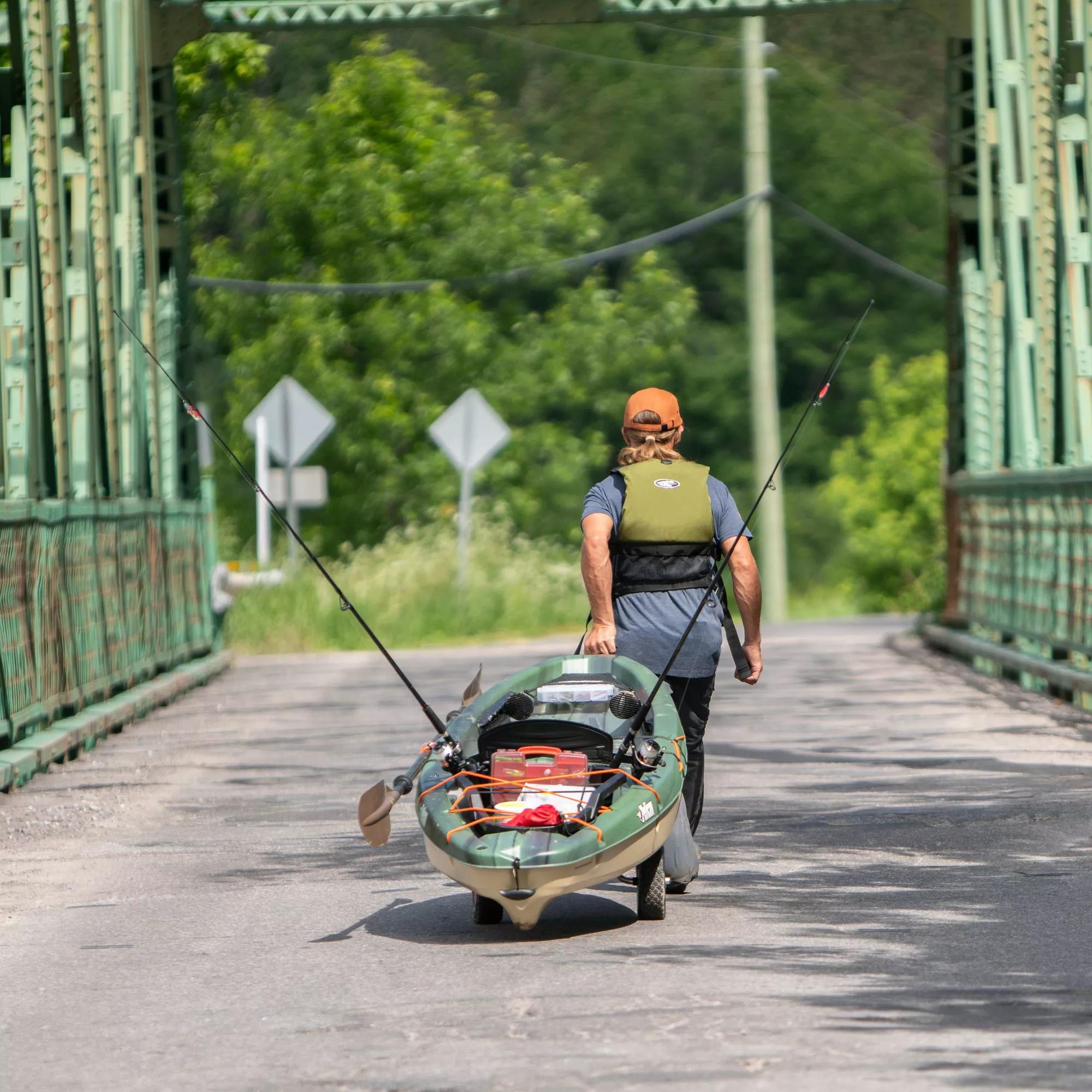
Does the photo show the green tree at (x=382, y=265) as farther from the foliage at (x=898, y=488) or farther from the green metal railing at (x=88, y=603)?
the green metal railing at (x=88, y=603)

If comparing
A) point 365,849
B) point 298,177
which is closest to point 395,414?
point 298,177

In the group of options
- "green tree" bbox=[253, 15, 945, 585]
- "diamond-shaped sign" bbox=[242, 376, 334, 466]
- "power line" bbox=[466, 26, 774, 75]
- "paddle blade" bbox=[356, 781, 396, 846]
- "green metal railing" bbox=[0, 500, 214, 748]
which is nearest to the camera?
"paddle blade" bbox=[356, 781, 396, 846]

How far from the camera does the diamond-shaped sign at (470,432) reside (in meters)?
29.5

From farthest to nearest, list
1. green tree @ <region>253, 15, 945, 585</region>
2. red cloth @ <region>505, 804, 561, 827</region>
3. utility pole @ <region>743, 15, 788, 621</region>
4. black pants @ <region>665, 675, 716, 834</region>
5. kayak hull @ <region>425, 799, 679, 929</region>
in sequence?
1. green tree @ <region>253, 15, 945, 585</region>
2. utility pole @ <region>743, 15, 788, 621</region>
3. black pants @ <region>665, 675, 716, 834</region>
4. red cloth @ <region>505, 804, 561, 827</region>
5. kayak hull @ <region>425, 799, 679, 929</region>

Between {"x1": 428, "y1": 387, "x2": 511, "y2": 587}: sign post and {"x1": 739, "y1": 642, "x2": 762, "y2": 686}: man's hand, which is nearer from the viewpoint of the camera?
{"x1": 739, "y1": 642, "x2": 762, "y2": 686}: man's hand

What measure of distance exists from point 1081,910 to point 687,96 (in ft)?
174

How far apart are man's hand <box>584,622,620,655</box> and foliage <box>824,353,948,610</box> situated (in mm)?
35544

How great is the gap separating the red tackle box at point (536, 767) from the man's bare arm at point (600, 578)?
2.40 feet

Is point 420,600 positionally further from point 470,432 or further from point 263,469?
point 263,469

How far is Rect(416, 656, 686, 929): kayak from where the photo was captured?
7180mm

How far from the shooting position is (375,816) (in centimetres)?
744

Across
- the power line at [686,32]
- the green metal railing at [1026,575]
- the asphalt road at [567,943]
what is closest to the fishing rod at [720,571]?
the asphalt road at [567,943]

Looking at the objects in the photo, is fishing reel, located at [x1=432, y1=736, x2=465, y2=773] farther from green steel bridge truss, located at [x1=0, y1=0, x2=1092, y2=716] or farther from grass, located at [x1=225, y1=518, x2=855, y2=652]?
grass, located at [x1=225, y1=518, x2=855, y2=652]

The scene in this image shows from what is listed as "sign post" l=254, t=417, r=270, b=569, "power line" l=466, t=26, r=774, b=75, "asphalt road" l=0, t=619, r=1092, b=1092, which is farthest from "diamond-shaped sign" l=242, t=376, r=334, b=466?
"power line" l=466, t=26, r=774, b=75
